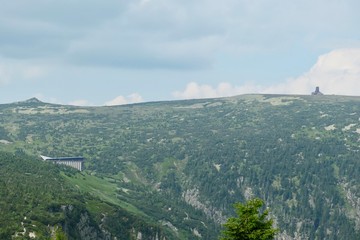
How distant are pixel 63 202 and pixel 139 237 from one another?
3802 cm

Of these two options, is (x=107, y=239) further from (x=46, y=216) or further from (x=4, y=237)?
(x=4, y=237)

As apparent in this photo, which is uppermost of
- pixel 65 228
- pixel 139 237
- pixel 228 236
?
pixel 228 236

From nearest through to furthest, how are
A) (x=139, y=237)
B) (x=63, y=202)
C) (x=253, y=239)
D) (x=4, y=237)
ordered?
1. (x=253, y=239)
2. (x=4, y=237)
3. (x=63, y=202)
4. (x=139, y=237)

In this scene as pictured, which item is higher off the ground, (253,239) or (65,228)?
(253,239)

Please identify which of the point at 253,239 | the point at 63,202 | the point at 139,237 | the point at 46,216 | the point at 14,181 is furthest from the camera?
the point at 139,237

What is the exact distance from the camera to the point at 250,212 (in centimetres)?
5312

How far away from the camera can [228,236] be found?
177 feet

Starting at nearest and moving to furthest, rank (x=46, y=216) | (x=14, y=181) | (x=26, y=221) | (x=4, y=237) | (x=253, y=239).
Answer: (x=253, y=239)
(x=4, y=237)
(x=26, y=221)
(x=46, y=216)
(x=14, y=181)

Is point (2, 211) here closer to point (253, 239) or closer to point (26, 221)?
point (26, 221)

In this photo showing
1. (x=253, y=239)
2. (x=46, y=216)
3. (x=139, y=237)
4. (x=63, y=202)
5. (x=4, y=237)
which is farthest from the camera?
(x=139, y=237)

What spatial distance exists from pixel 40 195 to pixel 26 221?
31009 millimetres

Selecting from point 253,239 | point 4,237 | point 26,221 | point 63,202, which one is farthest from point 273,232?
point 63,202

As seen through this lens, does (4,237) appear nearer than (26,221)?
Yes

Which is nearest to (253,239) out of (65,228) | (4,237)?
(4,237)
